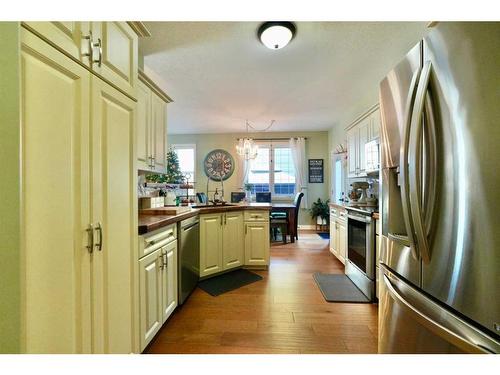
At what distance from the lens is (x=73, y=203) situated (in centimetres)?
86

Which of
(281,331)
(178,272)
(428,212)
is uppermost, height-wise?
(428,212)

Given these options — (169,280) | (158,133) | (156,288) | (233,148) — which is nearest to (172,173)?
(158,133)

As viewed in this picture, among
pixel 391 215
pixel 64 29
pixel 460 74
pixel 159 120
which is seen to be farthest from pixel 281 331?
pixel 159 120

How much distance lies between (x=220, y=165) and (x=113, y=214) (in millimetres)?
5416

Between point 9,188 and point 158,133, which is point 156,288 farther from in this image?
point 158,133

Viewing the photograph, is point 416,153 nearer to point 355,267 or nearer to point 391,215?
point 391,215

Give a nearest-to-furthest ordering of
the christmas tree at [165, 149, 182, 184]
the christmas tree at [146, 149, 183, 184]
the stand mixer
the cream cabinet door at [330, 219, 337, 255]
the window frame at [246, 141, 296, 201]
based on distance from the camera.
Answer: the christmas tree at [146, 149, 183, 184] < the stand mixer < the christmas tree at [165, 149, 182, 184] < the cream cabinet door at [330, 219, 337, 255] < the window frame at [246, 141, 296, 201]

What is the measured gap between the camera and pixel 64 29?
83cm

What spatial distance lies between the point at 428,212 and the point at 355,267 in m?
2.16

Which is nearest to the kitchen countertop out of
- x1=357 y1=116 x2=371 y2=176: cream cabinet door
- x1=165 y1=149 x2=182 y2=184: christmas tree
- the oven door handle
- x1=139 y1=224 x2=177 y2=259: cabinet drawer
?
x1=139 y1=224 x2=177 y2=259: cabinet drawer

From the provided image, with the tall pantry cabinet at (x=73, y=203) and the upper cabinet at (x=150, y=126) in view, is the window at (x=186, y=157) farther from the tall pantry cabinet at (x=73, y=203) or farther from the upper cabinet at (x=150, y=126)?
the tall pantry cabinet at (x=73, y=203)

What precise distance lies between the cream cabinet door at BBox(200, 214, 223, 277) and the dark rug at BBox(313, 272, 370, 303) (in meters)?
1.27

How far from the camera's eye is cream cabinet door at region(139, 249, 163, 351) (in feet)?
4.58

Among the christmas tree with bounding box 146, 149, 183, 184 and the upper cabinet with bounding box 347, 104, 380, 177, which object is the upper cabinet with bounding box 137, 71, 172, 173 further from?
the upper cabinet with bounding box 347, 104, 380, 177
